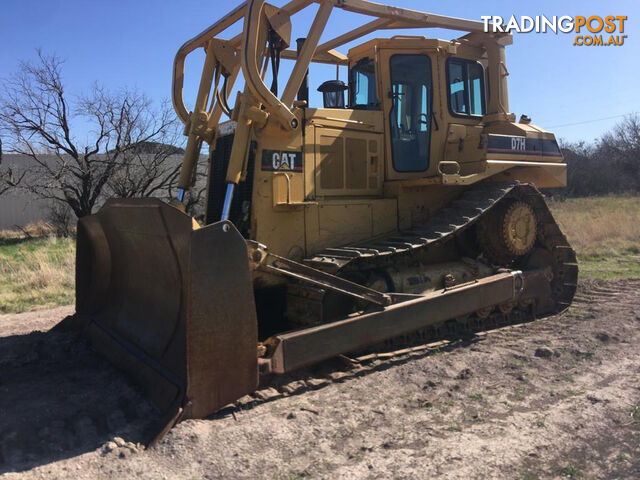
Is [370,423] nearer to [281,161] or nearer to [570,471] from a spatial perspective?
[570,471]

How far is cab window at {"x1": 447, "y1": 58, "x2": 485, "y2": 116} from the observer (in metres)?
6.39

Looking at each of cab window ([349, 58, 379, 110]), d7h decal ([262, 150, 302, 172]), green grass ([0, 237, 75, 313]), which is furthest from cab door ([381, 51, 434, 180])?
green grass ([0, 237, 75, 313])

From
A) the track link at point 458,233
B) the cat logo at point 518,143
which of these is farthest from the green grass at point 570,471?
the cat logo at point 518,143

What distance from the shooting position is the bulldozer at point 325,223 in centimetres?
387

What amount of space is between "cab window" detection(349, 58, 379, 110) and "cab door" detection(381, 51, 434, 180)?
0.25 m

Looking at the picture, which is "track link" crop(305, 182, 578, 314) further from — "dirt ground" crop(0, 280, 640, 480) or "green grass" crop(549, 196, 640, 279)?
"green grass" crop(549, 196, 640, 279)

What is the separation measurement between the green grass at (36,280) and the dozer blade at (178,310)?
12.5ft

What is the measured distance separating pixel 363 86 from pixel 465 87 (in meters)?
1.31

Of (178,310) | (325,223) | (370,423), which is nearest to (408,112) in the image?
(325,223)

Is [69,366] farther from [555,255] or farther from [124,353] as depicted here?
[555,255]

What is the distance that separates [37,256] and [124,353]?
885 centimetres

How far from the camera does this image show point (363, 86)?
643 centimetres

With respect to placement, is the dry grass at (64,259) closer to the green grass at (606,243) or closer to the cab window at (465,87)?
the green grass at (606,243)

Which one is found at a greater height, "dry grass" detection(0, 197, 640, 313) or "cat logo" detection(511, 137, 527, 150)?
"cat logo" detection(511, 137, 527, 150)
